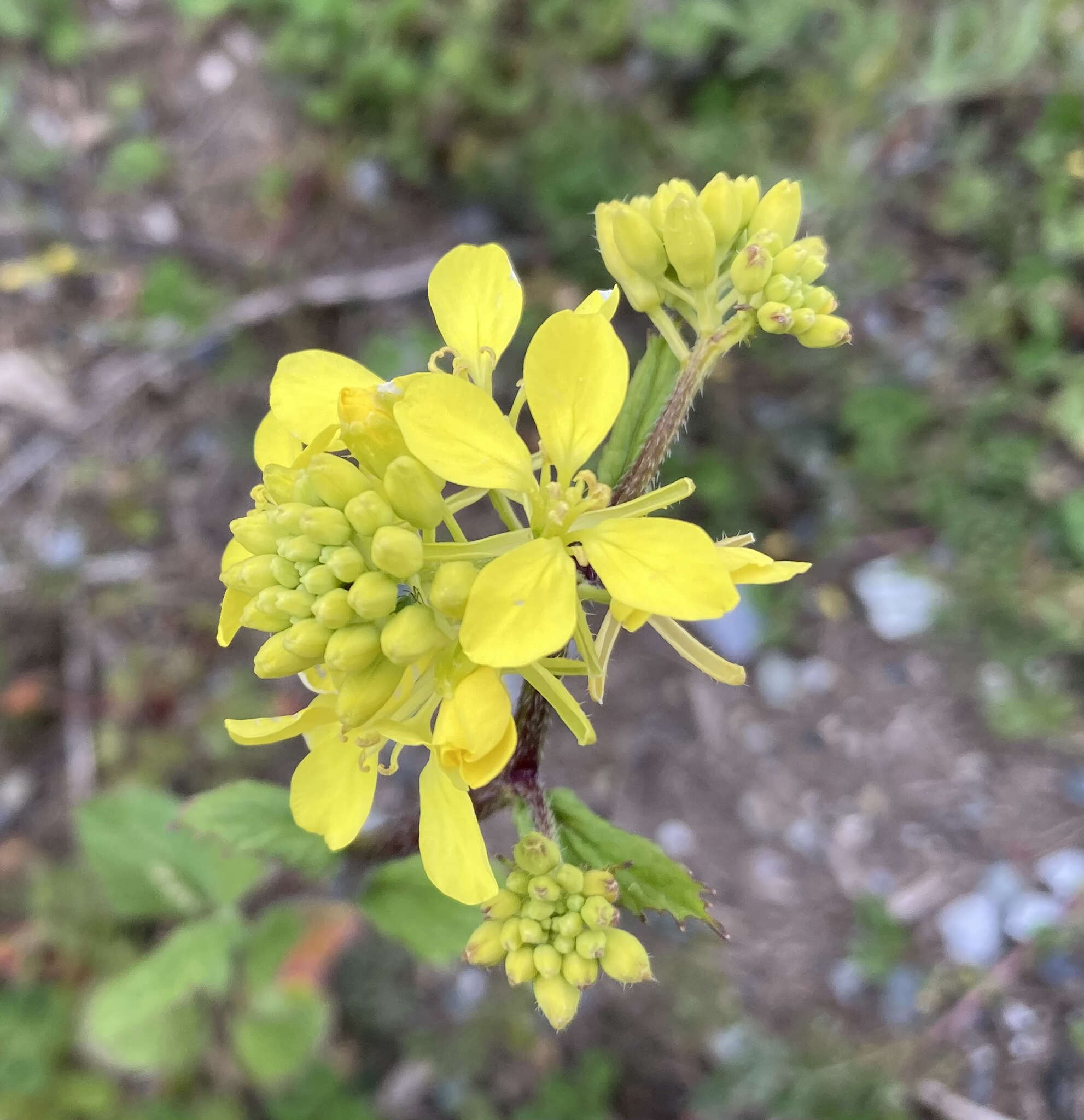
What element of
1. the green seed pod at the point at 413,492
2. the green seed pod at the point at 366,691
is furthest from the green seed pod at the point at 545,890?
the green seed pod at the point at 413,492

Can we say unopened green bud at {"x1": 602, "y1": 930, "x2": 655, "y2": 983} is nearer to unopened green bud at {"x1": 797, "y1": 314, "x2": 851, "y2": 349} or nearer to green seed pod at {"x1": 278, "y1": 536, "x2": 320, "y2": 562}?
green seed pod at {"x1": 278, "y1": 536, "x2": 320, "y2": 562}

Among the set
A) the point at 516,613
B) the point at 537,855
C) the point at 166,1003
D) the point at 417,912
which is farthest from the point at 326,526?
the point at 166,1003

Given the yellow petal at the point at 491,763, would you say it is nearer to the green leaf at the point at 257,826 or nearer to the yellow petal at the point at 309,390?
the yellow petal at the point at 309,390

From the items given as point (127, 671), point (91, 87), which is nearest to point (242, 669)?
point (127, 671)

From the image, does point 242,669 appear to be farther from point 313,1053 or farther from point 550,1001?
point 550,1001

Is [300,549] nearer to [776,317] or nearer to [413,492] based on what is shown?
[413,492]

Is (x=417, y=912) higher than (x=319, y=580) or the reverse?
the reverse

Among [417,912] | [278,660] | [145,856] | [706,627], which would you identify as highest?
[278,660]
